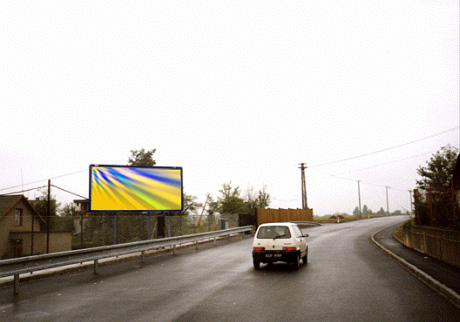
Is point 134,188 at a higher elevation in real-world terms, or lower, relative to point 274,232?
higher

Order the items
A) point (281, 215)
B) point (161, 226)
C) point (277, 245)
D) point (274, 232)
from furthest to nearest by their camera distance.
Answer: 1. point (281, 215)
2. point (161, 226)
3. point (274, 232)
4. point (277, 245)

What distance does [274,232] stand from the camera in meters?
14.2

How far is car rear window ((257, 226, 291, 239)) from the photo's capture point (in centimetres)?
1394

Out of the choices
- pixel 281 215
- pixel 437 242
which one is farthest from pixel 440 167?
pixel 437 242

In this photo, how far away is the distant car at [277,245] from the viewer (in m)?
13.5

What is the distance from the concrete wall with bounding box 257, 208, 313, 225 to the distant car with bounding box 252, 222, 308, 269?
30.5m

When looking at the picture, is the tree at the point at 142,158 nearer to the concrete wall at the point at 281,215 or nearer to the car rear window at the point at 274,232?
the concrete wall at the point at 281,215

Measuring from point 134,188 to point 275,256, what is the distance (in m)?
13.4

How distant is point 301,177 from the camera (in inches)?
2280

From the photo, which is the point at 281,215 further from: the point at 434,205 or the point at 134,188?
the point at 434,205

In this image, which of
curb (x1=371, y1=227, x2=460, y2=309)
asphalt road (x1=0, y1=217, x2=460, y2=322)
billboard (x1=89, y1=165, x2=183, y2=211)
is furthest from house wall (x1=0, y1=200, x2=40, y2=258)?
curb (x1=371, y1=227, x2=460, y2=309)

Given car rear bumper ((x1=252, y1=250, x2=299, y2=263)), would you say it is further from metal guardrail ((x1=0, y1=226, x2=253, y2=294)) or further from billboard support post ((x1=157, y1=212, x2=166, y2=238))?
billboard support post ((x1=157, y1=212, x2=166, y2=238))

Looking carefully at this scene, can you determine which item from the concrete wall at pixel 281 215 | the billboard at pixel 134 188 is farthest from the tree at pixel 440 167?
the billboard at pixel 134 188

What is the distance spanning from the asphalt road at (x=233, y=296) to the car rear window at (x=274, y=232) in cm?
108
